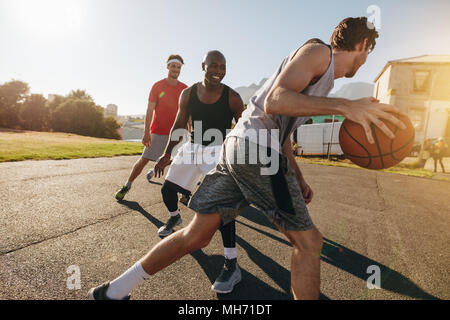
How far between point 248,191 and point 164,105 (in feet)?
10.1

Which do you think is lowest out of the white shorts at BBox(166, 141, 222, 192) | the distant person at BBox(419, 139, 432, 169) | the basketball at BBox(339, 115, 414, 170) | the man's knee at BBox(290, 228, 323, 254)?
the distant person at BBox(419, 139, 432, 169)

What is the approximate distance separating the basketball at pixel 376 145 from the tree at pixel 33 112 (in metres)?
41.8

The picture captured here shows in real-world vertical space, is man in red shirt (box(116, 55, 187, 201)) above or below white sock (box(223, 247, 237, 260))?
above

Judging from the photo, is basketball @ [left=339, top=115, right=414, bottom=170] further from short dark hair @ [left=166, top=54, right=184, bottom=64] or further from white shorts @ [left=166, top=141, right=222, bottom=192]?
short dark hair @ [left=166, top=54, right=184, bottom=64]

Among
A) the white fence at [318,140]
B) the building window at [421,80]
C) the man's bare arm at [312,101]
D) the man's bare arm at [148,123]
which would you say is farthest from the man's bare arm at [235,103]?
the building window at [421,80]

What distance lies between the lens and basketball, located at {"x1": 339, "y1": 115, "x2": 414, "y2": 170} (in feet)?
5.28

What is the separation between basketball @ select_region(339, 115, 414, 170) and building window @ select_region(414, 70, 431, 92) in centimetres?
2568

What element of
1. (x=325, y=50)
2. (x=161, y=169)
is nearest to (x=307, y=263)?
(x=325, y=50)

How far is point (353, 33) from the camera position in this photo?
1488mm

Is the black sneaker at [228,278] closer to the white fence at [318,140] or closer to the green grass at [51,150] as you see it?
the green grass at [51,150]

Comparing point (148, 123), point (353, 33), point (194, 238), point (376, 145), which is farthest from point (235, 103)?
point (148, 123)

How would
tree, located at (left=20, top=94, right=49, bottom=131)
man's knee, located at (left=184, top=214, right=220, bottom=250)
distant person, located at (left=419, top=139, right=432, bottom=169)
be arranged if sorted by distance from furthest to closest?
1. tree, located at (left=20, top=94, right=49, bottom=131)
2. distant person, located at (left=419, top=139, right=432, bottom=169)
3. man's knee, located at (left=184, top=214, right=220, bottom=250)

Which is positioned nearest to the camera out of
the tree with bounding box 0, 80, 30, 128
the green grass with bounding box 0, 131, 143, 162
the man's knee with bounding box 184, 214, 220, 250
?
the man's knee with bounding box 184, 214, 220, 250

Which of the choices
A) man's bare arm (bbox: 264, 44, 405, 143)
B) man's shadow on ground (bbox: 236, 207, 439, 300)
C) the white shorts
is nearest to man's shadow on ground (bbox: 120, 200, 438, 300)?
man's shadow on ground (bbox: 236, 207, 439, 300)
